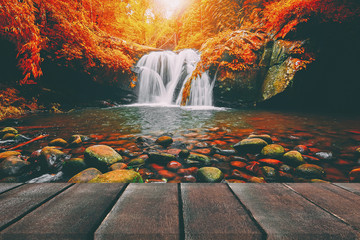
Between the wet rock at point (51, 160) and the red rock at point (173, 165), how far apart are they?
155 cm

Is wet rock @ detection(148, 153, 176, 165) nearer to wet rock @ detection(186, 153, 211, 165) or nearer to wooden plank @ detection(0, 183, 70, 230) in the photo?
wet rock @ detection(186, 153, 211, 165)

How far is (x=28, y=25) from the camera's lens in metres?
4.34

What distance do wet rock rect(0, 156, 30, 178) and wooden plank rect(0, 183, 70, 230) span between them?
1.27 metres

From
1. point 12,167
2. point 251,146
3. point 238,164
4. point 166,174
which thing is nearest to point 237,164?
point 238,164

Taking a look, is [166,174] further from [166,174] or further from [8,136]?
[8,136]

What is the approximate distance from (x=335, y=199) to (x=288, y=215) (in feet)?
1.50

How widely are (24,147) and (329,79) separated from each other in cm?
1117

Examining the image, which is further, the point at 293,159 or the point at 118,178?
the point at 293,159

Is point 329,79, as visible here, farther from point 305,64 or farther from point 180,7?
point 180,7

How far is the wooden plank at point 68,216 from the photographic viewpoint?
687 millimetres

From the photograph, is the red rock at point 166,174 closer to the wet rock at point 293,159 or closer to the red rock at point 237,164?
the red rock at point 237,164

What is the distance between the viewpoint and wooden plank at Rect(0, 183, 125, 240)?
69 cm

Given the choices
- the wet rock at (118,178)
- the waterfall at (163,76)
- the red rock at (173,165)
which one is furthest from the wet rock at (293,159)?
the waterfall at (163,76)

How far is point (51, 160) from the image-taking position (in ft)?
7.25
